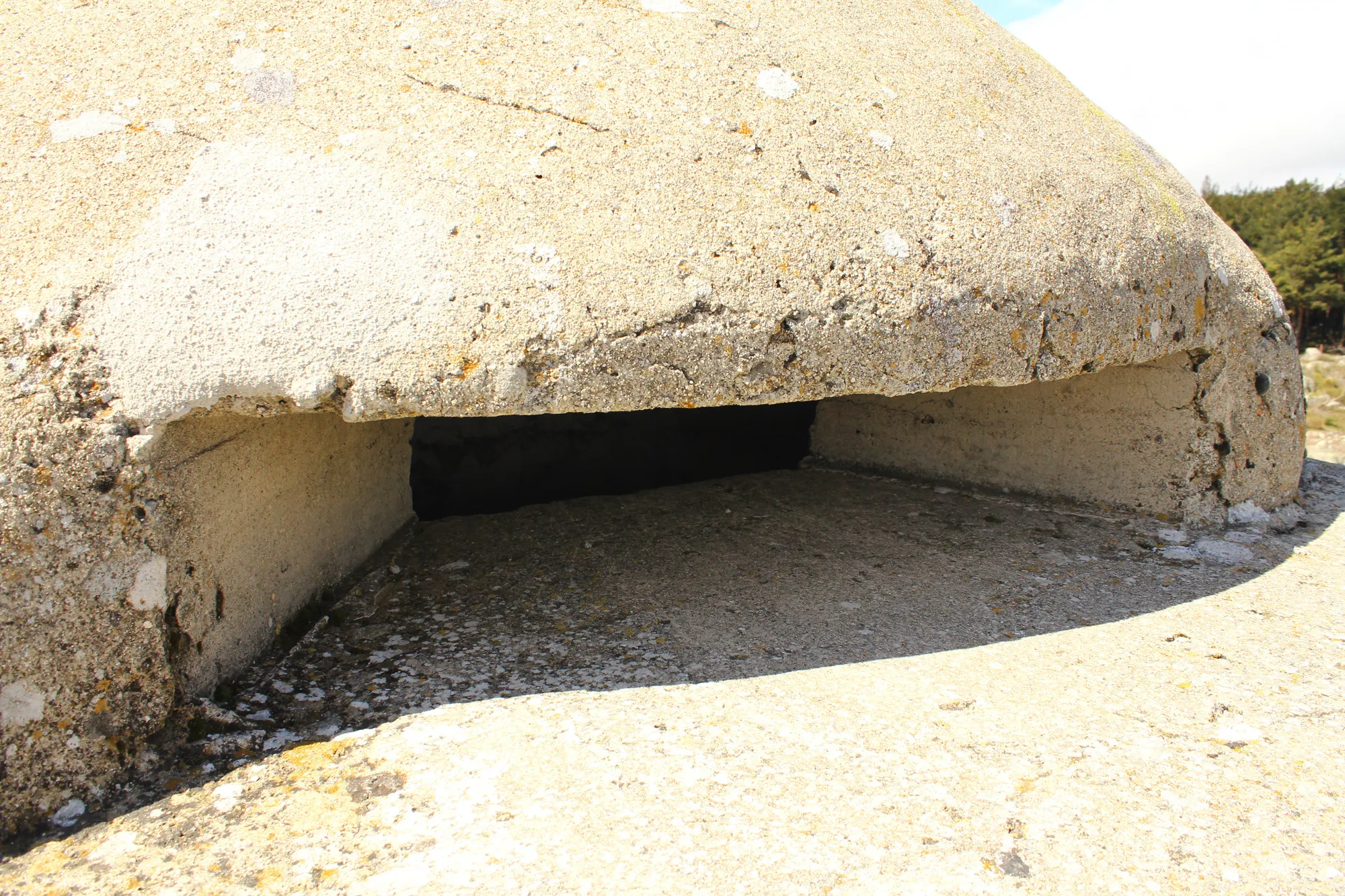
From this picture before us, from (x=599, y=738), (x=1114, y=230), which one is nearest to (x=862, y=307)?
(x=1114, y=230)

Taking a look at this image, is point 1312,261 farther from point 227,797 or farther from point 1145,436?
point 227,797

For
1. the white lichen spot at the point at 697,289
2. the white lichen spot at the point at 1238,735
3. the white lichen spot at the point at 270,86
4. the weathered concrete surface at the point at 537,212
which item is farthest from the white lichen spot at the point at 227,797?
the white lichen spot at the point at 1238,735

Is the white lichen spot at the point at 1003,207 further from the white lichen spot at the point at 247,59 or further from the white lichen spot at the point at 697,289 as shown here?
the white lichen spot at the point at 247,59

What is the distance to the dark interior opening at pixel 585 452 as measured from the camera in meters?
3.66

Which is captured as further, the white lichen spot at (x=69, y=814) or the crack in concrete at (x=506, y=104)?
the crack in concrete at (x=506, y=104)

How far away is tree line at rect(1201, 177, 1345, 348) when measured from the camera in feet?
44.3

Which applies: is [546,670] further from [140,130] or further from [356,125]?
[140,130]

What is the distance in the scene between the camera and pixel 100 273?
170 cm

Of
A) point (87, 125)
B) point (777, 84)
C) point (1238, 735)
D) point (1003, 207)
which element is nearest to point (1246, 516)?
point (1238, 735)

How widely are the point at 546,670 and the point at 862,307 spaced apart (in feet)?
3.84

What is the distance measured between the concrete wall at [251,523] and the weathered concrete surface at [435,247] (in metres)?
0.03

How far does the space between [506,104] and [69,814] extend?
68.0 inches

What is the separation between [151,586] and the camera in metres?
1.72

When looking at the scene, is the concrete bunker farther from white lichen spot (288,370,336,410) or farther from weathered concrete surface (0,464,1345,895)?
weathered concrete surface (0,464,1345,895)
